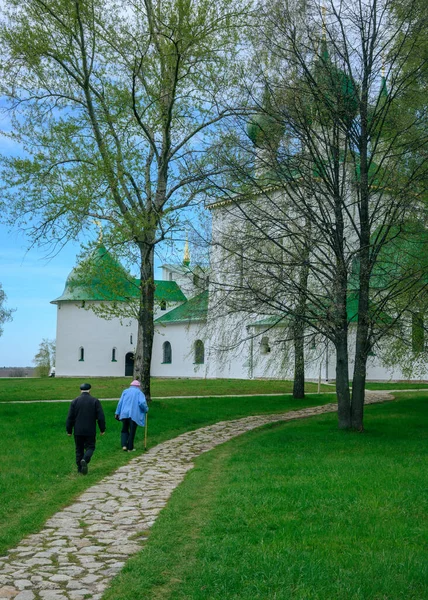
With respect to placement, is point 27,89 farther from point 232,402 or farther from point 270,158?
point 232,402

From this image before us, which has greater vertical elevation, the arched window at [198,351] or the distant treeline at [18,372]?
the arched window at [198,351]

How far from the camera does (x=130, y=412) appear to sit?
14.2 metres

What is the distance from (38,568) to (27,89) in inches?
760

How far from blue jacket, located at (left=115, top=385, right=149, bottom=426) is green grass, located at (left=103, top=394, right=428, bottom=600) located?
6.11ft

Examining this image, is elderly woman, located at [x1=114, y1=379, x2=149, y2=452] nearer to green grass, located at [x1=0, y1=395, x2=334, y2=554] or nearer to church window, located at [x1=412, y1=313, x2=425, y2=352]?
green grass, located at [x1=0, y1=395, x2=334, y2=554]

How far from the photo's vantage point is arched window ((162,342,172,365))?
5741 centimetres

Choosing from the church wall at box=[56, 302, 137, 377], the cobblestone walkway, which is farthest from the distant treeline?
the cobblestone walkway

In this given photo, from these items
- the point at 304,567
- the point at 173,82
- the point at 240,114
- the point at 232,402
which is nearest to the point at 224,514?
the point at 304,567

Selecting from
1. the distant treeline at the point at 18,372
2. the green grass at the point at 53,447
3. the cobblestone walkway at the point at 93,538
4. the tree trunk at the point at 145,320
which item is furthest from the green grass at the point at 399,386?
the distant treeline at the point at 18,372

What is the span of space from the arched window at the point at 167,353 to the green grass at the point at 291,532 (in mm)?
43896

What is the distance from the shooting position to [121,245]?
2008cm

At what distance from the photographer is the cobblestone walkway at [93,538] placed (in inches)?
232

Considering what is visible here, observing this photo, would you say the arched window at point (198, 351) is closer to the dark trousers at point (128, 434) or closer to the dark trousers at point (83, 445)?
the dark trousers at point (128, 434)

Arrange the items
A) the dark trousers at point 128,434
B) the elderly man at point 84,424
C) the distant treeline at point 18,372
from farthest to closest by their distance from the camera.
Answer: the distant treeline at point 18,372, the dark trousers at point 128,434, the elderly man at point 84,424
